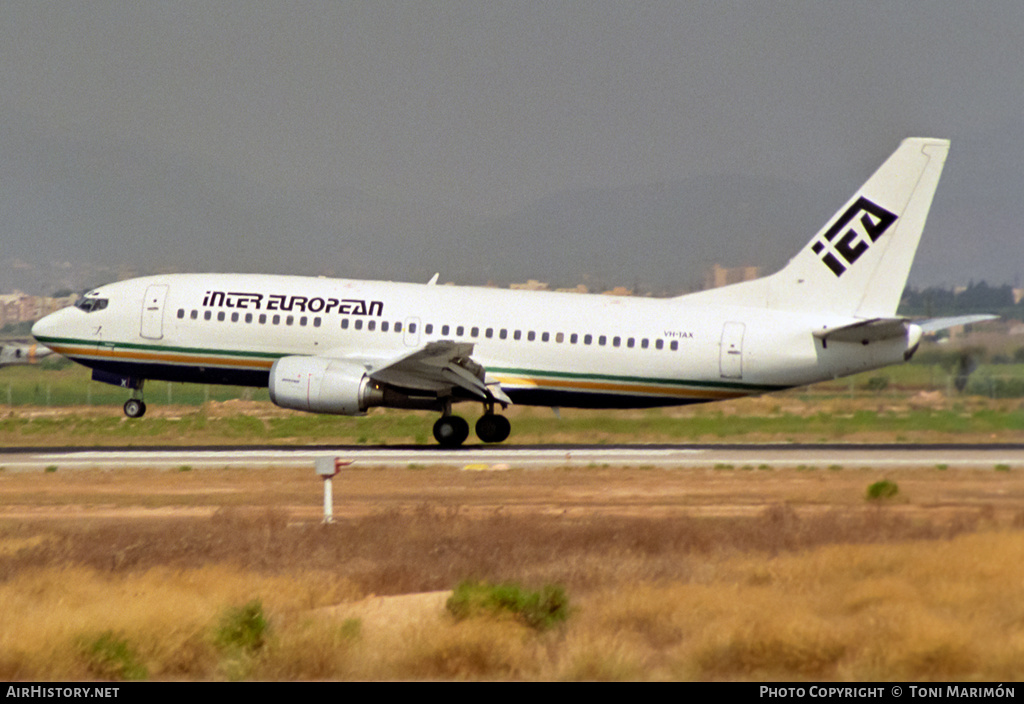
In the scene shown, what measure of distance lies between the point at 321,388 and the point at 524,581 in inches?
707

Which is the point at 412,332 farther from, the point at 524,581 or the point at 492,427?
the point at 524,581

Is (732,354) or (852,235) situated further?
(852,235)

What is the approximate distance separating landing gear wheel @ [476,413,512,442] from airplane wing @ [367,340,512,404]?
163 cm

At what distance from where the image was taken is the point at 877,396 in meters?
48.0

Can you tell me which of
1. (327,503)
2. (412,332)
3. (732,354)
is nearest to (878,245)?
(732,354)

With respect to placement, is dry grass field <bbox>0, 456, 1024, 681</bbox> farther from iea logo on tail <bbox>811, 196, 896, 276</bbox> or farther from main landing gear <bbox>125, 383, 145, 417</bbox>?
main landing gear <bbox>125, 383, 145, 417</bbox>

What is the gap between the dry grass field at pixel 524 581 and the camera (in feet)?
39.9

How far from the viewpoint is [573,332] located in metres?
34.6

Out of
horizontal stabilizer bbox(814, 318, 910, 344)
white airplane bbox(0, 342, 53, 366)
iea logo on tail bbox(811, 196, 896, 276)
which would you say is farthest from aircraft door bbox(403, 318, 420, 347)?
white airplane bbox(0, 342, 53, 366)

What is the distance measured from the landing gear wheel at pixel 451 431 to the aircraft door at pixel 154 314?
8.33 metres

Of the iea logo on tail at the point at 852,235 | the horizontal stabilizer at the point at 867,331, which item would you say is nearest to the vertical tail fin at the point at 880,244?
the iea logo on tail at the point at 852,235

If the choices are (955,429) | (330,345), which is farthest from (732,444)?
(330,345)

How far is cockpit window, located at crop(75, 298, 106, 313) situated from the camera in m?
37.1

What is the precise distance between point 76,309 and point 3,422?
435 inches
